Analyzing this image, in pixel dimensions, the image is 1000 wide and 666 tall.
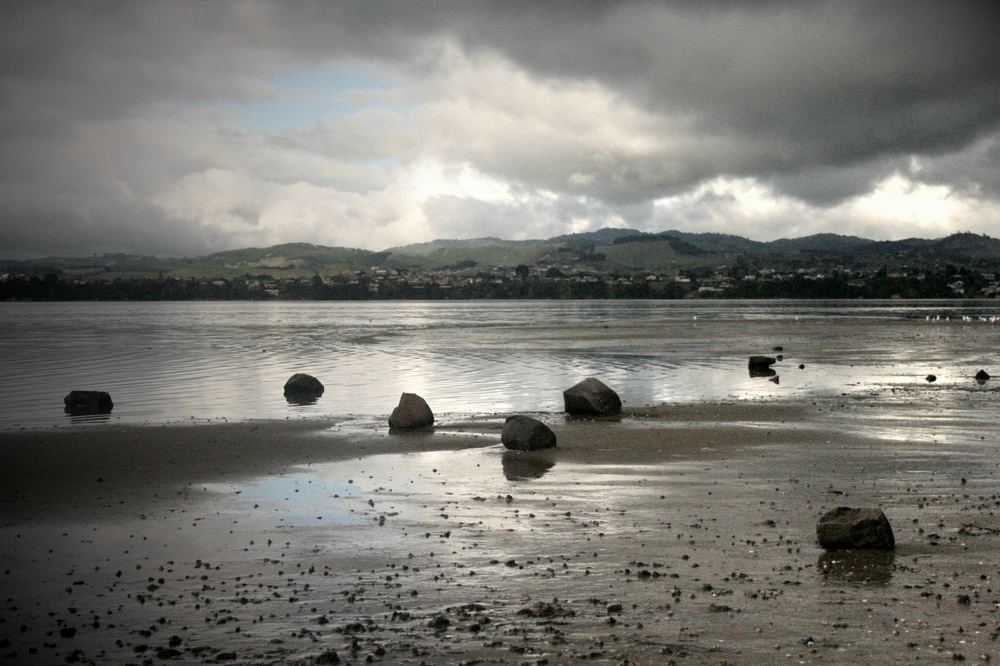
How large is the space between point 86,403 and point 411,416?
1480 centimetres

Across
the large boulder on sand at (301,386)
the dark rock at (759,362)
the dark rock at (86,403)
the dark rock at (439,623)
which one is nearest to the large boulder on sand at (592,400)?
the large boulder on sand at (301,386)

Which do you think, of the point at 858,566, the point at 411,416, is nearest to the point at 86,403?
the point at 411,416

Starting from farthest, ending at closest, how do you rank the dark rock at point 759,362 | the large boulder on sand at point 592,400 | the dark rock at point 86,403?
the dark rock at point 759,362
the dark rock at point 86,403
the large boulder on sand at point 592,400

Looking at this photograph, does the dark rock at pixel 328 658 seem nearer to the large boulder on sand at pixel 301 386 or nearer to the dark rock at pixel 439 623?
the dark rock at pixel 439 623

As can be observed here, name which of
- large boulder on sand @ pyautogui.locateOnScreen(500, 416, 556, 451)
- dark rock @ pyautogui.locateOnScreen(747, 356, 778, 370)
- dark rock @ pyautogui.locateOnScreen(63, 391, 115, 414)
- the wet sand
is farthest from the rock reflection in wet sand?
dark rock @ pyautogui.locateOnScreen(747, 356, 778, 370)

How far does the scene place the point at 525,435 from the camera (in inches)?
984

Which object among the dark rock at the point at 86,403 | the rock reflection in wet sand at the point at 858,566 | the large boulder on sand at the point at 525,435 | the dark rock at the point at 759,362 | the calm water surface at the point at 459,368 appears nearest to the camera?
the rock reflection in wet sand at the point at 858,566

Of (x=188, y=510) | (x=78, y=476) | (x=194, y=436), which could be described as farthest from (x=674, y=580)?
(x=194, y=436)

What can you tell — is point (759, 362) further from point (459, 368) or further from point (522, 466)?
point (522, 466)

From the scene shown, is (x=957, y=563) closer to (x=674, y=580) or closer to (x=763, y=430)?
(x=674, y=580)

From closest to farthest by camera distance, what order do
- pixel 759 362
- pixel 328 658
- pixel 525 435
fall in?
pixel 328 658 → pixel 525 435 → pixel 759 362

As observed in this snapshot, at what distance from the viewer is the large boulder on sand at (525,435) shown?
2502 cm

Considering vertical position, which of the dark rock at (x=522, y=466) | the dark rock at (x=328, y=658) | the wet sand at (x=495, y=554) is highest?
the dark rock at (x=328, y=658)

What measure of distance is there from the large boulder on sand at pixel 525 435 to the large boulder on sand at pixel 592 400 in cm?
732
